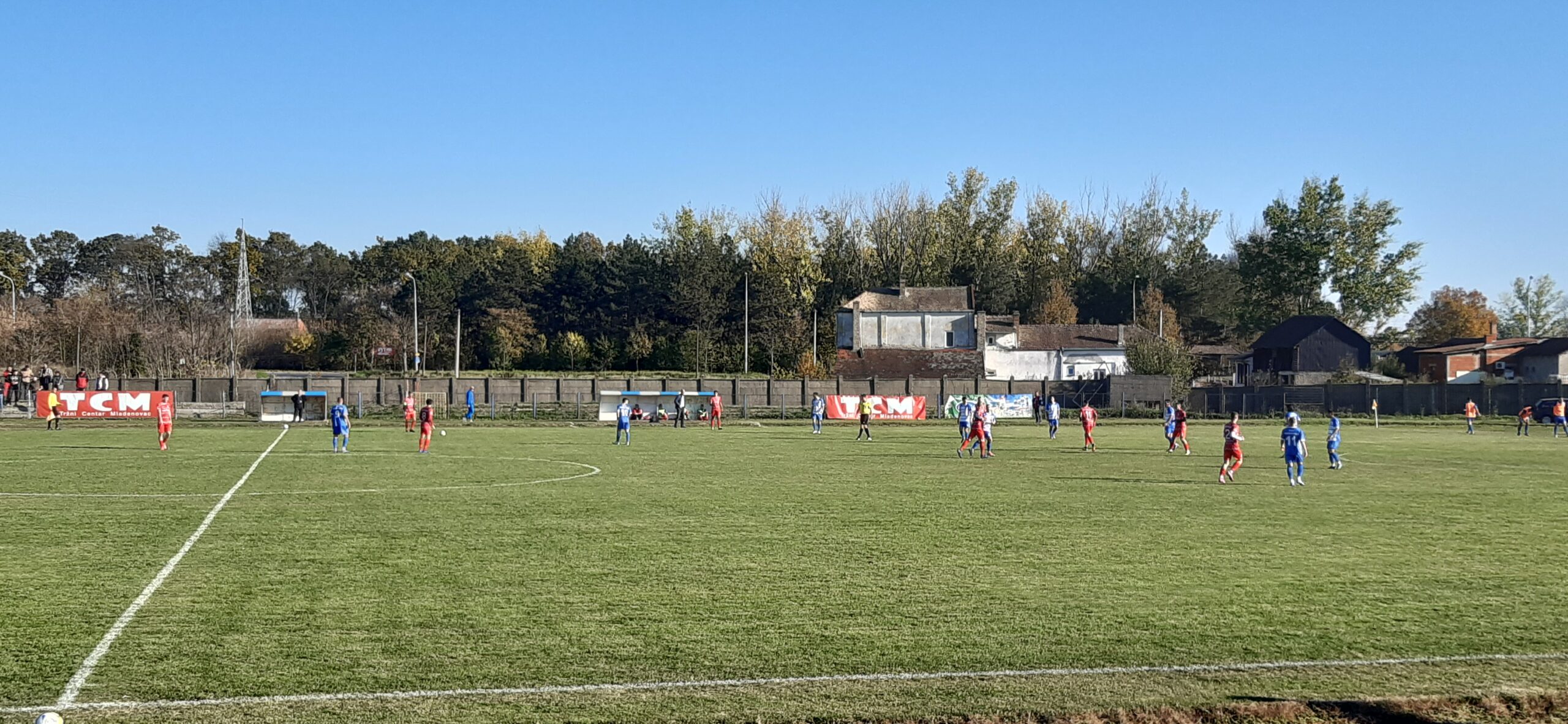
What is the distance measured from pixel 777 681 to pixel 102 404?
188ft

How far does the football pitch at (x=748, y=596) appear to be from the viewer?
28.2ft

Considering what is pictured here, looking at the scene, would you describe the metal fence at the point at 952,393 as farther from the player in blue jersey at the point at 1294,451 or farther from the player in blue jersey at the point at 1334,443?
the player in blue jersey at the point at 1294,451

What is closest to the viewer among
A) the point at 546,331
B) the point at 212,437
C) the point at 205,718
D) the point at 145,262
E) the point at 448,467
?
the point at 205,718

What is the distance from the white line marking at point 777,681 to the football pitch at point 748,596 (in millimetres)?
32

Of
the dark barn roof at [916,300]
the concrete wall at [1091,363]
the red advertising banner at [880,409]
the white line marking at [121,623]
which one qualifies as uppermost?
the dark barn roof at [916,300]

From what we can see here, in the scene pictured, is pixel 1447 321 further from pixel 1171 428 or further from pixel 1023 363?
pixel 1171 428

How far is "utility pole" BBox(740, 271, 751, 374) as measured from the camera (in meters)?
96.2

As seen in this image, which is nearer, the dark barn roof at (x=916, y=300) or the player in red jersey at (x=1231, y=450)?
the player in red jersey at (x=1231, y=450)

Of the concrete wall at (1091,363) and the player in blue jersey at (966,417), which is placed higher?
the concrete wall at (1091,363)

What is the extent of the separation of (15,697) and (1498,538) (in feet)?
56.2

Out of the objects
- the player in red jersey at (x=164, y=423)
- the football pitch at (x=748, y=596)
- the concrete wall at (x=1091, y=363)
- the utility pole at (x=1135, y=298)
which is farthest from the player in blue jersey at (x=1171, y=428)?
the utility pole at (x=1135, y=298)

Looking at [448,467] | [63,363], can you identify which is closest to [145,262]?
[63,363]

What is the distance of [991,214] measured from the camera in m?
116

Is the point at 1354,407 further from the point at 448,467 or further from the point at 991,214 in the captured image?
the point at 448,467
